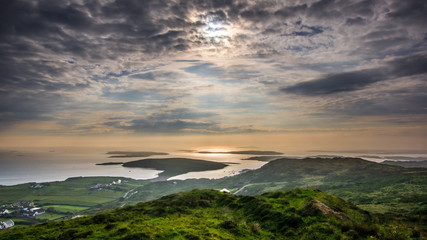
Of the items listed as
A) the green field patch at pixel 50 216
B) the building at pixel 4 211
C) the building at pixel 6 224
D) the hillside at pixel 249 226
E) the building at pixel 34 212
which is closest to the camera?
the hillside at pixel 249 226

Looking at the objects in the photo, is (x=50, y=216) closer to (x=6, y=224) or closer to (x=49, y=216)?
(x=49, y=216)

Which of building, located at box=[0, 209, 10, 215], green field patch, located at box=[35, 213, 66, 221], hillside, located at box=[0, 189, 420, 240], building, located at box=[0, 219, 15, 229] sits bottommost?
green field patch, located at box=[35, 213, 66, 221]

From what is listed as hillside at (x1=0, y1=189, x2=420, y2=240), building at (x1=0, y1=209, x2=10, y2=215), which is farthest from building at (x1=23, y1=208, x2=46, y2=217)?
hillside at (x1=0, y1=189, x2=420, y2=240)

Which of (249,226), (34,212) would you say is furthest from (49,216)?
(249,226)

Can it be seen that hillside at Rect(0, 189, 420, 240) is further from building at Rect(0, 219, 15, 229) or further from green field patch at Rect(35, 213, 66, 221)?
green field patch at Rect(35, 213, 66, 221)

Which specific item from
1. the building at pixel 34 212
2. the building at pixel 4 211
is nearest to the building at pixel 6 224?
the building at pixel 34 212

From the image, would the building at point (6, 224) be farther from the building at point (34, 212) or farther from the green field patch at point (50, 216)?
the building at point (34, 212)

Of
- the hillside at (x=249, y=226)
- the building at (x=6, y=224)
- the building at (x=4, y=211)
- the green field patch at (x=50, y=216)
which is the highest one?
the hillside at (x=249, y=226)

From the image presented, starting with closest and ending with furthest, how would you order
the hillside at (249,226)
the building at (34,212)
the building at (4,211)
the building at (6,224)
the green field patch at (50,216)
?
the hillside at (249,226)
the building at (6,224)
the green field patch at (50,216)
the building at (34,212)
the building at (4,211)

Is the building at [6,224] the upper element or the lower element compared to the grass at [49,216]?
upper

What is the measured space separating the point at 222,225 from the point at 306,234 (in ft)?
36.4

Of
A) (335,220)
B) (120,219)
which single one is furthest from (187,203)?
(335,220)

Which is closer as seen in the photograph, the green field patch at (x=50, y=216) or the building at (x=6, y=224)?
the building at (x=6, y=224)

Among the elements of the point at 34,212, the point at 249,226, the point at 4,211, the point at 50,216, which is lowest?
the point at 50,216
